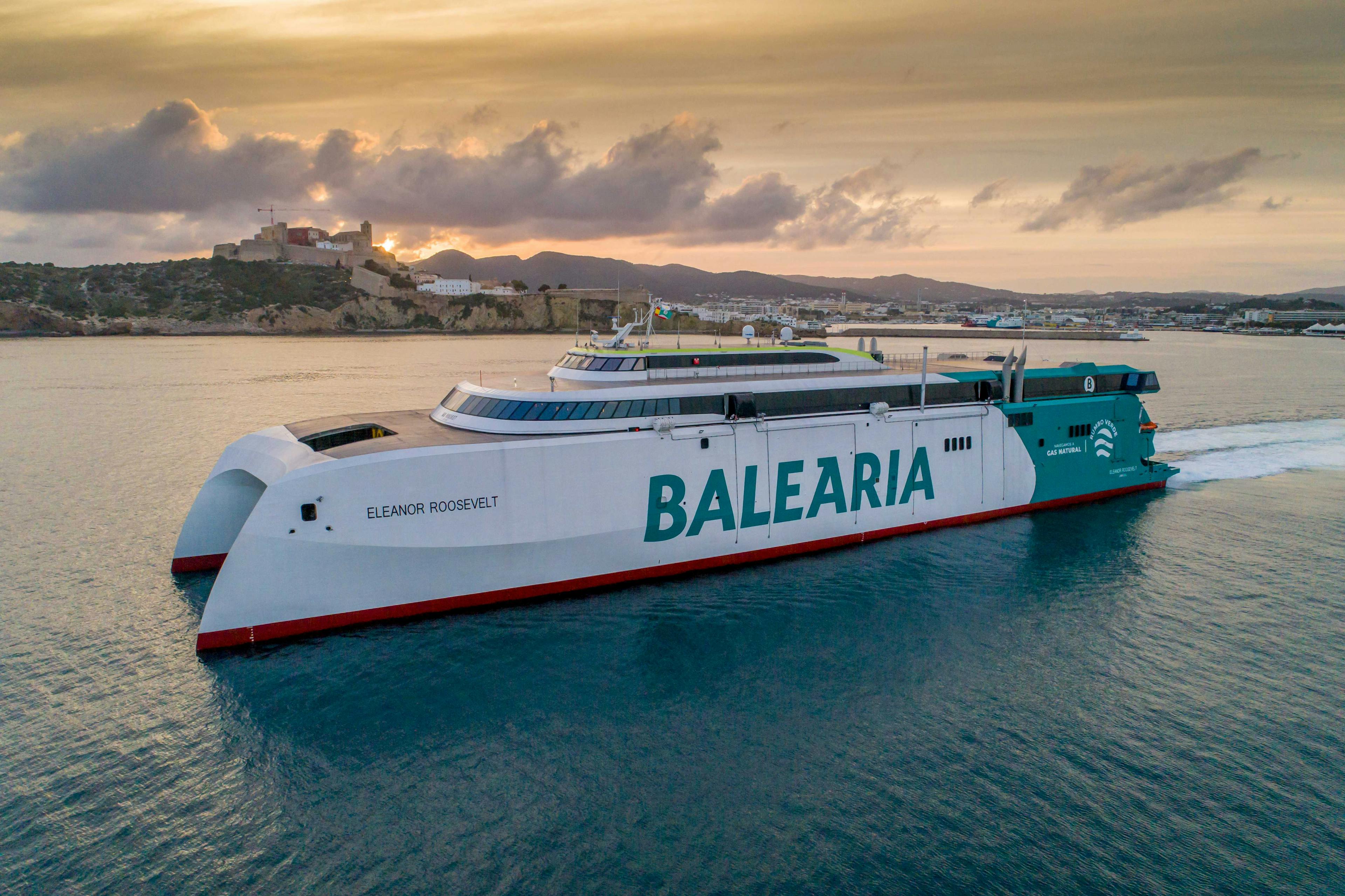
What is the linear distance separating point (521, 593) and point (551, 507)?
7.61ft

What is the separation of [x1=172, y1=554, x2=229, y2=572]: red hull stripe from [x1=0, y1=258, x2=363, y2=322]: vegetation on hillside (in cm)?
11952

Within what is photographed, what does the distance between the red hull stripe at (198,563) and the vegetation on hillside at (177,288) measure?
120 m

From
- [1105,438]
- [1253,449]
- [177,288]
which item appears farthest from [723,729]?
[177,288]

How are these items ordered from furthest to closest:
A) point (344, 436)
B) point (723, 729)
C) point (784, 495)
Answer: point (784, 495) → point (344, 436) → point (723, 729)

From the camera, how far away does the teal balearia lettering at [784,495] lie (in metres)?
20.2

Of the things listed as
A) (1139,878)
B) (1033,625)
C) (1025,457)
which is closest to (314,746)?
(1139,878)

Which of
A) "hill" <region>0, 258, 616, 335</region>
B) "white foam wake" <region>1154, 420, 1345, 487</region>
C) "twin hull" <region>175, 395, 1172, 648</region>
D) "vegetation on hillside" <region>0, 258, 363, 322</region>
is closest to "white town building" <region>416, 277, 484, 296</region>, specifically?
"hill" <region>0, 258, 616, 335</region>

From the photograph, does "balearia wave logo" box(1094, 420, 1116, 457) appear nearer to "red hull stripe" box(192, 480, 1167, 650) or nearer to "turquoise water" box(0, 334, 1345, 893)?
"turquoise water" box(0, 334, 1345, 893)

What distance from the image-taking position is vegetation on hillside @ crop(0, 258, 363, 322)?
397 ft

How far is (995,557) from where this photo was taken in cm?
2292

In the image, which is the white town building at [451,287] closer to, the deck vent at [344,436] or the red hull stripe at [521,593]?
the deck vent at [344,436]

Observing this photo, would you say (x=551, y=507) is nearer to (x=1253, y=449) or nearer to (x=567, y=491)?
(x=567, y=491)

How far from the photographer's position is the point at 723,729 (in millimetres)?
13422

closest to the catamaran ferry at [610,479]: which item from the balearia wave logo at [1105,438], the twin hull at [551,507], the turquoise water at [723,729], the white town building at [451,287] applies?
the twin hull at [551,507]
